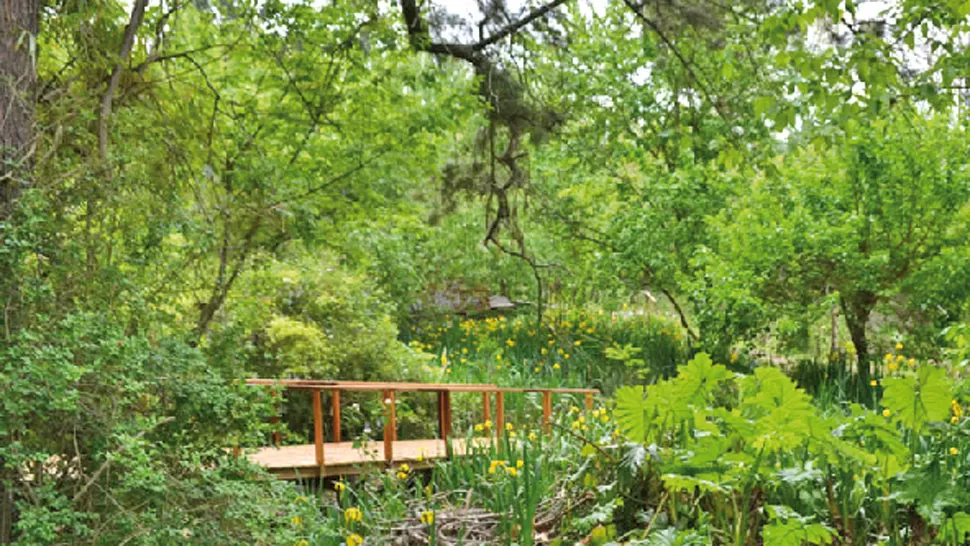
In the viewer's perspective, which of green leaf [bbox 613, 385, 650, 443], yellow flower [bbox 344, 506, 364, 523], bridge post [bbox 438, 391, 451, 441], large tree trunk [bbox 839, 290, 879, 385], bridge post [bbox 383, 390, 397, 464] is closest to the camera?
green leaf [bbox 613, 385, 650, 443]

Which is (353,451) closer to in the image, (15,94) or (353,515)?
(353,515)

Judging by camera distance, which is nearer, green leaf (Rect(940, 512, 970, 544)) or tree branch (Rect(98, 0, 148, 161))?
green leaf (Rect(940, 512, 970, 544))

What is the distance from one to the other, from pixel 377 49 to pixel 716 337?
203 inches

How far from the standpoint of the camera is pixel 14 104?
10.3ft

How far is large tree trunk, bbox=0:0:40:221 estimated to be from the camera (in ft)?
10.0

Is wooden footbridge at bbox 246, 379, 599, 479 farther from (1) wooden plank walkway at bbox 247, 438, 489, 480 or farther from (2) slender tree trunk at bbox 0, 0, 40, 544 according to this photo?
(2) slender tree trunk at bbox 0, 0, 40, 544

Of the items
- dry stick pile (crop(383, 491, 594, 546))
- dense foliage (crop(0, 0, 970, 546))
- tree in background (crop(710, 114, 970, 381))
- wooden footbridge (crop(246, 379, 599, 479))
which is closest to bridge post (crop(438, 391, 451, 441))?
wooden footbridge (crop(246, 379, 599, 479))

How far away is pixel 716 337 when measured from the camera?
Result: 10.2 m

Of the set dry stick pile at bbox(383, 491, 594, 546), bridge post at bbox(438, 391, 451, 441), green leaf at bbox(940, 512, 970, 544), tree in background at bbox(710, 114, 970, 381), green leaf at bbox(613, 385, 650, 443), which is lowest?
dry stick pile at bbox(383, 491, 594, 546)

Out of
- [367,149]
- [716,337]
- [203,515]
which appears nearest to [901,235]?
[716,337]

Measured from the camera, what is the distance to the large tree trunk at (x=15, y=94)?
3049 mm

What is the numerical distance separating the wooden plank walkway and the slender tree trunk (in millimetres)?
2585

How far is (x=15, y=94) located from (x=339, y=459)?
134 inches

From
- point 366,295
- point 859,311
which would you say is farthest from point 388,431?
point 859,311
